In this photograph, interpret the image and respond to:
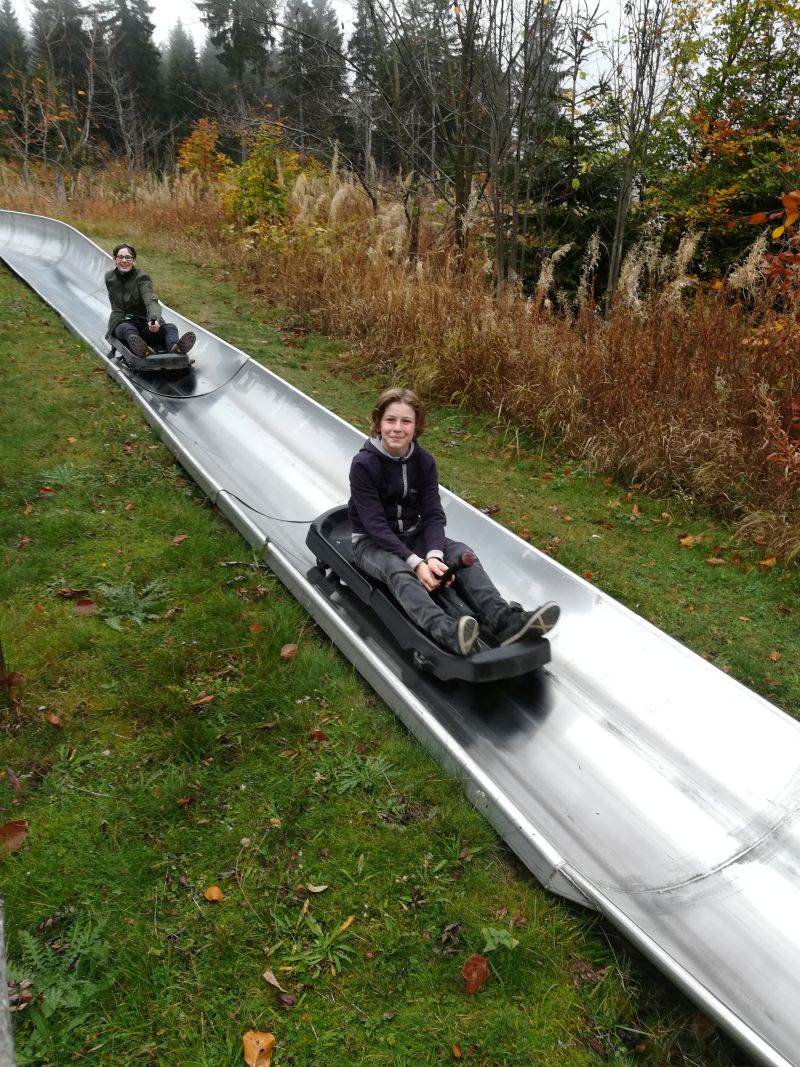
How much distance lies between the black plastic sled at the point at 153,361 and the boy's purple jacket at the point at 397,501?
12.9 ft

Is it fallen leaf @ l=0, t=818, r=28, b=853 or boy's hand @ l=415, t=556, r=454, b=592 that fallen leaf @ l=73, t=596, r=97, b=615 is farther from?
boy's hand @ l=415, t=556, r=454, b=592

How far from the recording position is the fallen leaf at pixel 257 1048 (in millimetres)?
2010

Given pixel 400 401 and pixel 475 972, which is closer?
pixel 475 972

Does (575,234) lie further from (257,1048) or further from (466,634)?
(257,1048)

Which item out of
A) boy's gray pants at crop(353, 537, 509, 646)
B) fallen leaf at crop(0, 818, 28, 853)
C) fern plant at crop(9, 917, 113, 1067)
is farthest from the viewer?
boy's gray pants at crop(353, 537, 509, 646)

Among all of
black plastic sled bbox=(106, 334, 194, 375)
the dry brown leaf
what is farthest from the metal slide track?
black plastic sled bbox=(106, 334, 194, 375)

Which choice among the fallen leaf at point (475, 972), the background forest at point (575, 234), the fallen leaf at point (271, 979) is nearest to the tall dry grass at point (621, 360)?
the background forest at point (575, 234)

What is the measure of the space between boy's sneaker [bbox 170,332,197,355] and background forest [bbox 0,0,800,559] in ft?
6.69

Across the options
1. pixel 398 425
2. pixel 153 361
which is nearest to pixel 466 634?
pixel 398 425

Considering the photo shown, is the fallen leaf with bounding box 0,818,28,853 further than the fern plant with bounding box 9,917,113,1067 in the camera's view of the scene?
Yes

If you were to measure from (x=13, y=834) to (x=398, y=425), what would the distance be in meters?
2.45

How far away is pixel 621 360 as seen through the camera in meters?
5.82

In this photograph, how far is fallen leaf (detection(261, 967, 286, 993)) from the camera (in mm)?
2201

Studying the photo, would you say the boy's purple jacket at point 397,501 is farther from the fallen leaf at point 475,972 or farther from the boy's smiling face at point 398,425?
the fallen leaf at point 475,972
